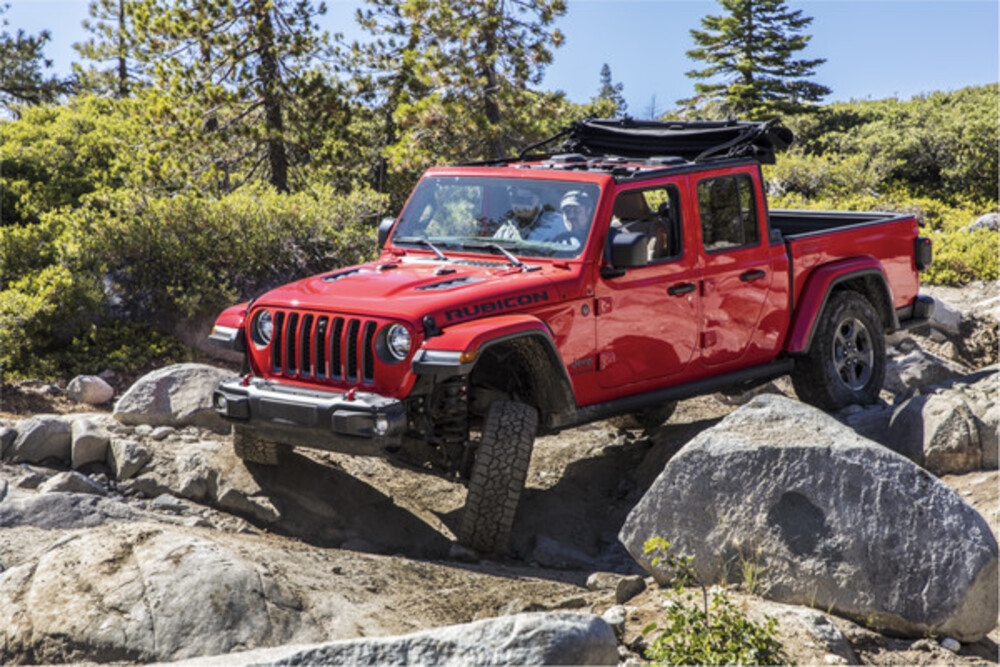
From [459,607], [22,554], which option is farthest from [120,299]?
[459,607]

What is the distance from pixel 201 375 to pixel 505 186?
8.95 ft

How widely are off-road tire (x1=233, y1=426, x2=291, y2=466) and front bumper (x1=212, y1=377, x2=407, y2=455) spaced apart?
40 cm

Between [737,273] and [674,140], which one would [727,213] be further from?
[674,140]

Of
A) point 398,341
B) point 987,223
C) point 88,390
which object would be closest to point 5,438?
point 88,390

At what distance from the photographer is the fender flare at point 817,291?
8906 millimetres

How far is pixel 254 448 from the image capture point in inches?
296

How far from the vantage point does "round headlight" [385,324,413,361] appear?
21.8ft

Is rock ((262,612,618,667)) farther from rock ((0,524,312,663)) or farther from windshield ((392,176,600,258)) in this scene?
windshield ((392,176,600,258))

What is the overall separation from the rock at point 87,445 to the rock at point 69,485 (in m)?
0.37

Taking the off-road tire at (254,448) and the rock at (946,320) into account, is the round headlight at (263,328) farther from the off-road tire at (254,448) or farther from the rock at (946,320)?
the rock at (946,320)

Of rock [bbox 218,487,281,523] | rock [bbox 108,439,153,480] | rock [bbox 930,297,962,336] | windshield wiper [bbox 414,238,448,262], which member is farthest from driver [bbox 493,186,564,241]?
rock [bbox 930,297,962,336]

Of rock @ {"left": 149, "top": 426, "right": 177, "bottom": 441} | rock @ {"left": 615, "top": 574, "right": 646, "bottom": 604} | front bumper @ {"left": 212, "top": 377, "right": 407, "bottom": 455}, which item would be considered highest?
front bumper @ {"left": 212, "top": 377, "right": 407, "bottom": 455}

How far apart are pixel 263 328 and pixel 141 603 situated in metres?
2.40

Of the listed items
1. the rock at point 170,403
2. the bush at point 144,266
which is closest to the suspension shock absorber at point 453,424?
the rock at point 170,403
